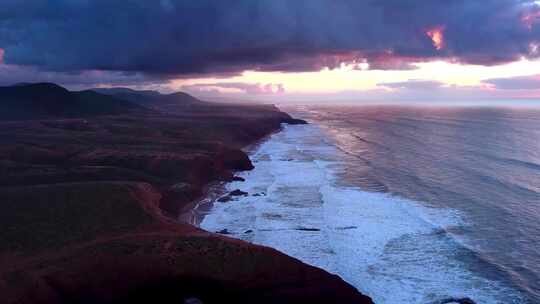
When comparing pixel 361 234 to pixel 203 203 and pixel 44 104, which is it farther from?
pixel 44 104

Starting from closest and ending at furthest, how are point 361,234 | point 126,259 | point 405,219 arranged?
point 126,259, point 361,234, point 405,219

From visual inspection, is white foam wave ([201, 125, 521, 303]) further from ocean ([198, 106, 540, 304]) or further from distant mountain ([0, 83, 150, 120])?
distant mountain ([0, 83, 150, 120])

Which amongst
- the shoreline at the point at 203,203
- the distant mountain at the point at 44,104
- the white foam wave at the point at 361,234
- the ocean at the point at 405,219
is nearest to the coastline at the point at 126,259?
the shoreline at the point at 203,203

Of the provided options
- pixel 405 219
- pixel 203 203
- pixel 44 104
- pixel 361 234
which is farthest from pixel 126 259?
pixel 44 104

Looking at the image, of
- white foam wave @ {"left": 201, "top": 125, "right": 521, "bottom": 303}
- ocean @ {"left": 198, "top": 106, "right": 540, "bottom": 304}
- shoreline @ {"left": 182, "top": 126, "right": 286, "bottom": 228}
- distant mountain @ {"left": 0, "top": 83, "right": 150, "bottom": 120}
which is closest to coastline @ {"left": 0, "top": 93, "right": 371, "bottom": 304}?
shoreline @ {"left": 182, "top": 126, "right": 286, "bottom": 228}

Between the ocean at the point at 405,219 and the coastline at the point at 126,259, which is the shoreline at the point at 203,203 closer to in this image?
the ocean at the point at 405,219
